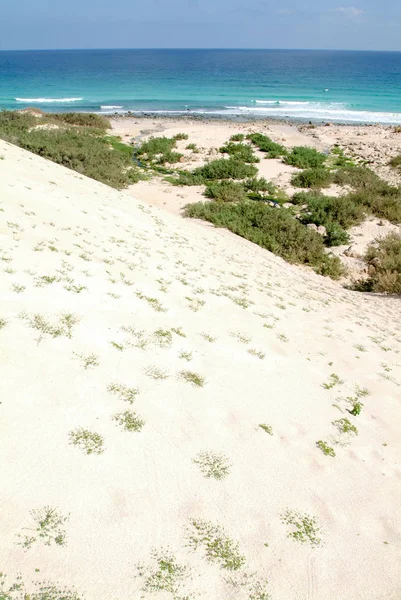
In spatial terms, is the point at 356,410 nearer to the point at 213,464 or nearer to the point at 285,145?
the point at 213,464

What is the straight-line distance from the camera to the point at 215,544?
13.6ft

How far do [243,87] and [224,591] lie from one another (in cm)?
10287

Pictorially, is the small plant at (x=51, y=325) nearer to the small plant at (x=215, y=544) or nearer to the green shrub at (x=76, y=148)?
the small plant at (x=215, y=544)

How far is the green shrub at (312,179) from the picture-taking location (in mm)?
26109

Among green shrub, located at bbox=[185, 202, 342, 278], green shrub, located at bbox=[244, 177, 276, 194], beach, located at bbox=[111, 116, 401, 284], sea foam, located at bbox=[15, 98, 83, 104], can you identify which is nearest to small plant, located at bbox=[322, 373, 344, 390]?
beach, located at bbox=[111, 116, 401, 284]

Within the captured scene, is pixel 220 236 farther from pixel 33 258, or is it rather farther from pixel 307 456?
pixel 307 456

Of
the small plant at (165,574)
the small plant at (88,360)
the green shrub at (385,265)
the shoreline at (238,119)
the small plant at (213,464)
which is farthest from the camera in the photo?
the shoreline at (238,119)

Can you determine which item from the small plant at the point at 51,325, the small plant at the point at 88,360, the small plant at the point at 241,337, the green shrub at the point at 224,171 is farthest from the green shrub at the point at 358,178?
the small plant at the point at 88,360

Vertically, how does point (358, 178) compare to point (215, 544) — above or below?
above

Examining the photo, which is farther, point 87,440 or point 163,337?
point 163,337

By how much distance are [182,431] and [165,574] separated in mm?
1882

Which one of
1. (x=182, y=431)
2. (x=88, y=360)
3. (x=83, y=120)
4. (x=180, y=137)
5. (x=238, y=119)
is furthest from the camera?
(x=238, y=119)

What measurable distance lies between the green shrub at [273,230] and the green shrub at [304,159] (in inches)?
445

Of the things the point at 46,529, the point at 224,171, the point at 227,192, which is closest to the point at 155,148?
the point at 224,171
